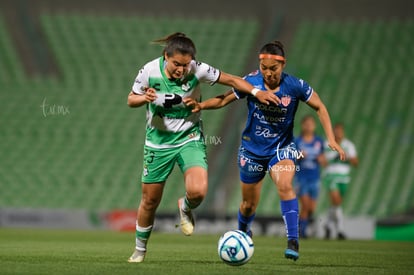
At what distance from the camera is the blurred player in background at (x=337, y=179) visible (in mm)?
16469

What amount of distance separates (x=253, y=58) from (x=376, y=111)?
3808 millimetres

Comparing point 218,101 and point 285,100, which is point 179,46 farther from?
point 285,100

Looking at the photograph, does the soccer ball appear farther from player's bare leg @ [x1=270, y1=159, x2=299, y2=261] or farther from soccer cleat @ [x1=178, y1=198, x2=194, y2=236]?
player's bare leg @ [x1=270, y1=159, x2=299, y2=261]

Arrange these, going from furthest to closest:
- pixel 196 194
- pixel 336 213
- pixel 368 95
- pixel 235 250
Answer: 1. pixel 368 95
2. pixel 336 213
3. pixel 196 194
4. pixel 235 250

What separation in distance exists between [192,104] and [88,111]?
48.8 feet

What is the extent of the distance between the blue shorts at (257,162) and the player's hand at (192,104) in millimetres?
1273

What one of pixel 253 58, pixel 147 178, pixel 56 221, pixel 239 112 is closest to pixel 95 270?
pixel 147 178

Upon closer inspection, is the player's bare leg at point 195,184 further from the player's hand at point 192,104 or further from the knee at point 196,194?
the player's hand at point 192,104

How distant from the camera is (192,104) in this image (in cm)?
824

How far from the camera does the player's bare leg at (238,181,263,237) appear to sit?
963cm

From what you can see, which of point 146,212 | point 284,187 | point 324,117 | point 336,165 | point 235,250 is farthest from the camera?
point 336,165

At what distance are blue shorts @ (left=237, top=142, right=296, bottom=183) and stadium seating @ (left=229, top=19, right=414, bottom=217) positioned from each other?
9941 mm

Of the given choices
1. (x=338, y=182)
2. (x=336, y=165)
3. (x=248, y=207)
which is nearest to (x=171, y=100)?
(x=248, y=207)

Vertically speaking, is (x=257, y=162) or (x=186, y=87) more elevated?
(x=186, y=87)
